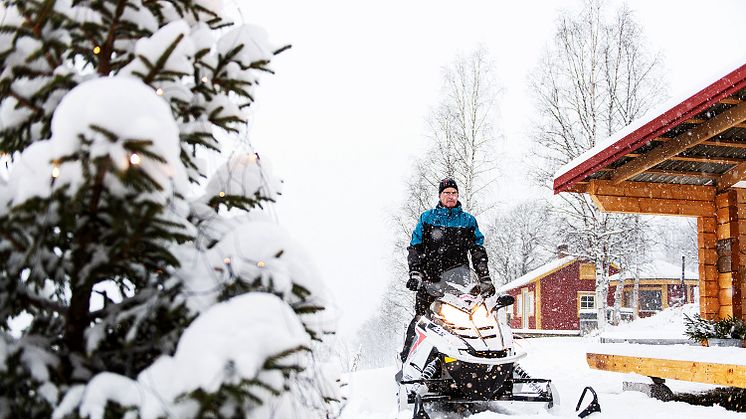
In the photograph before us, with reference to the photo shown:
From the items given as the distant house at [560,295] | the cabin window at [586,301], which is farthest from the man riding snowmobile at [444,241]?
the cabin window at [586,301]

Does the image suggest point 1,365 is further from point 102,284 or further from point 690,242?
point 690,242

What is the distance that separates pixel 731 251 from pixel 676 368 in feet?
11.1

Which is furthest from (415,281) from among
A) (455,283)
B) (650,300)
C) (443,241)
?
(650,300)

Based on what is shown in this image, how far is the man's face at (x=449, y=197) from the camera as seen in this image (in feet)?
19.8

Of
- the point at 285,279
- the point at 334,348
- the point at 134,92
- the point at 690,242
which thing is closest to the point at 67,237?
the point at 134,92

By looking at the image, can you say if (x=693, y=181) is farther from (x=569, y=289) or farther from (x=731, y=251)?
(x=569, y=289)

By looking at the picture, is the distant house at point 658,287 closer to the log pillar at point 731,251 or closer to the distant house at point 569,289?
the distant house at point 569,289

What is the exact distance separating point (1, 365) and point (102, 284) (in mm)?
374

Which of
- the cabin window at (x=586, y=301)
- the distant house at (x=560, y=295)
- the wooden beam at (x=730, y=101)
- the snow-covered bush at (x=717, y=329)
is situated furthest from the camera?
the cabin window at (x=586, y=301)

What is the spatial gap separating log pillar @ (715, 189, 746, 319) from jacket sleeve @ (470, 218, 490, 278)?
4674mm

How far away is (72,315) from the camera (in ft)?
6.12

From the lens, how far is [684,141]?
24.7 feet

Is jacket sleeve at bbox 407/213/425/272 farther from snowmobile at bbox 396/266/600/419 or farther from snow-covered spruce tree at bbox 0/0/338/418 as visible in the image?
snow-covered spruce tree at bbox 0/0/338/418

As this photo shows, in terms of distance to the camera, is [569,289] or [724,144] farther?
[569,289]
